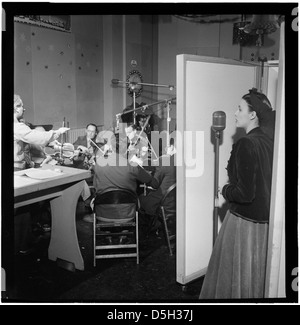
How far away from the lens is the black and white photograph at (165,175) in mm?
1858

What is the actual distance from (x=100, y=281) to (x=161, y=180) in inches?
36.8

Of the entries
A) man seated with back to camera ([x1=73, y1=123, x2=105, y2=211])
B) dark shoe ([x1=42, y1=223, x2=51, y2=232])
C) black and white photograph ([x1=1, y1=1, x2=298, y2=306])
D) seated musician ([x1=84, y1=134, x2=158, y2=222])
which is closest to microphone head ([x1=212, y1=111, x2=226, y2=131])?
black and white photograph ([x1=1, y1=1, x2=298, y2=306])

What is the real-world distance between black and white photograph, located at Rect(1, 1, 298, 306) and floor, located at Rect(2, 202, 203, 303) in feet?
0.04

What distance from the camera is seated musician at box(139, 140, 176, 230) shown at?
297cm

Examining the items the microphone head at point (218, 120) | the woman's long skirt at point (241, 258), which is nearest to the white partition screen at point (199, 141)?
the microphone head at point (218, 120)

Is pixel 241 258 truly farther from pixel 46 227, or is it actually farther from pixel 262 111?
pixel 46 227

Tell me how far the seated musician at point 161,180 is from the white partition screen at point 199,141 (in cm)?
52

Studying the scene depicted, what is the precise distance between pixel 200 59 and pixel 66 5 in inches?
32.8

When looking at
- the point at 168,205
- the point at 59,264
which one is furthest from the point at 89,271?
the point at 168,205

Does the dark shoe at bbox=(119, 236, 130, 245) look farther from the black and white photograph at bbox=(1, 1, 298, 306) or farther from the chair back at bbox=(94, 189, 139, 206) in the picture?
the chair back at bbox=(94, 189, 139, 206)

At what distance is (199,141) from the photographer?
2.34 metres

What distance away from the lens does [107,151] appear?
303 cm

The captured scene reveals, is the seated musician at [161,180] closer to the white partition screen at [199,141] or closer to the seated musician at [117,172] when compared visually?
the seated musician at [117,172]

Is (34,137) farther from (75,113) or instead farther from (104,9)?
(75,113)
